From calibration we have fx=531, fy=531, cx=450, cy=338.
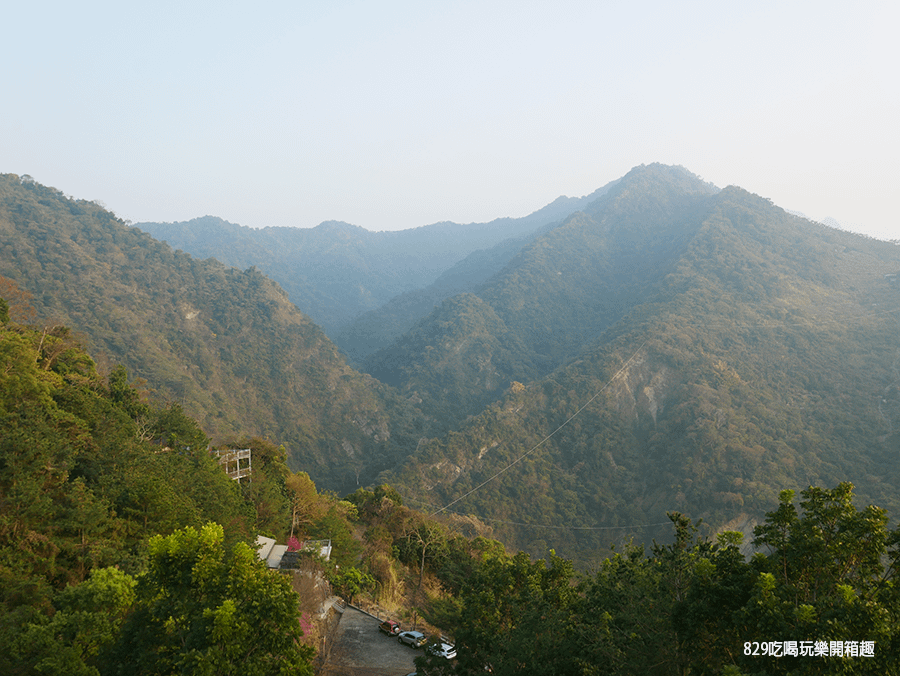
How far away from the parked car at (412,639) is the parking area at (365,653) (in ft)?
0.52

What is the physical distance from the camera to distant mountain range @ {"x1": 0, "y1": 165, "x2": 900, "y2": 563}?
199ft

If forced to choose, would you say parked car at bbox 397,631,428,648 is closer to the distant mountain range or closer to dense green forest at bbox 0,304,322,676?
dense green forest at bbox 0,304,322,676

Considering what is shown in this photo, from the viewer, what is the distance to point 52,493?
16578mm

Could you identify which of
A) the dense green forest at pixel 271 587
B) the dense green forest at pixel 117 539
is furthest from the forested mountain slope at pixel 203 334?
the dense green forest at pixel 271 587

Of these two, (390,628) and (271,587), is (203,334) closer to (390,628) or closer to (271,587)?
(390,628)

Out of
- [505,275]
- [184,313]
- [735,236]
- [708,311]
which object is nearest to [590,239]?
[505,275]

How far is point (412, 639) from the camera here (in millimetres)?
17875

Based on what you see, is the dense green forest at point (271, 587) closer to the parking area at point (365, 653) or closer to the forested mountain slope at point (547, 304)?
the parking area at point (365, 653)

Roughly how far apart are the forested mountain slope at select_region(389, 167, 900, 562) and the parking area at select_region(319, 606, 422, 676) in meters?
41.3

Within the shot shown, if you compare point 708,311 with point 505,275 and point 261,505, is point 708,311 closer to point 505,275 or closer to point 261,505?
point 505,275

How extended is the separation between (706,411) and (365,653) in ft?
199

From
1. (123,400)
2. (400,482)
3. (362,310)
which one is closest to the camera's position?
(123,400)

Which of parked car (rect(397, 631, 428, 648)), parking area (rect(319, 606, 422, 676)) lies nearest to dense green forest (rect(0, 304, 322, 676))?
parking area (rect(319, 606, 422, 676))

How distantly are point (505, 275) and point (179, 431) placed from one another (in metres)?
127
